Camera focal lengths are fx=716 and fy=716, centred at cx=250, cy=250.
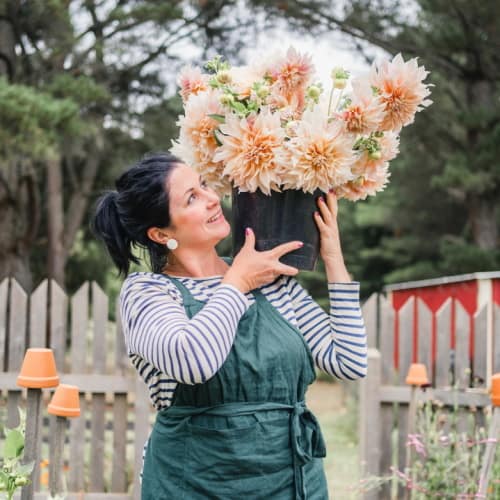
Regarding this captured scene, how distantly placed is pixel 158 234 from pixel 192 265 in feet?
0.36

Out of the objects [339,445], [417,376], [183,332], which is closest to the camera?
[183,332]

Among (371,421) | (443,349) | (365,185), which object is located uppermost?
(365,185)

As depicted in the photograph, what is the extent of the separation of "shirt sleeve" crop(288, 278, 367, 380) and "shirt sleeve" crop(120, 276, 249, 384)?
9.8 inches

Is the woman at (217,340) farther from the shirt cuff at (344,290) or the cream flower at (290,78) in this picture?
the cream flower at (290,78)

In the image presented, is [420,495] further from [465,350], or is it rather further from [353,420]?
[353,420]

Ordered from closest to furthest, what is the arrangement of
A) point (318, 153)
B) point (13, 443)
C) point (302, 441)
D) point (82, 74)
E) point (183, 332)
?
point (183, 332) → point (318, 153) → point (302, 441) → point (13, 443) → point (82, 74)

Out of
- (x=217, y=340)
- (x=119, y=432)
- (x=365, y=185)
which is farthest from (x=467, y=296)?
(x=217, y=340)

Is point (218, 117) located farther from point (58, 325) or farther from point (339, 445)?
point (339, 445)

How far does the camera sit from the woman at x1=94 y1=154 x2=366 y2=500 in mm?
1501

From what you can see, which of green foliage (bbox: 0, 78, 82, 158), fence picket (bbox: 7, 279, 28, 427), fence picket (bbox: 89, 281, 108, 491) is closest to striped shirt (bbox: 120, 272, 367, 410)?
fence picket (bbox: 89, 281, 108, 491)

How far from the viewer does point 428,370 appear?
4.28m

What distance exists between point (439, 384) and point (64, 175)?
35.7 feet

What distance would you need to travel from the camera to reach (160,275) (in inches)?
65.7

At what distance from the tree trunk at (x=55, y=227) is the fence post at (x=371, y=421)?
8.27 meters
